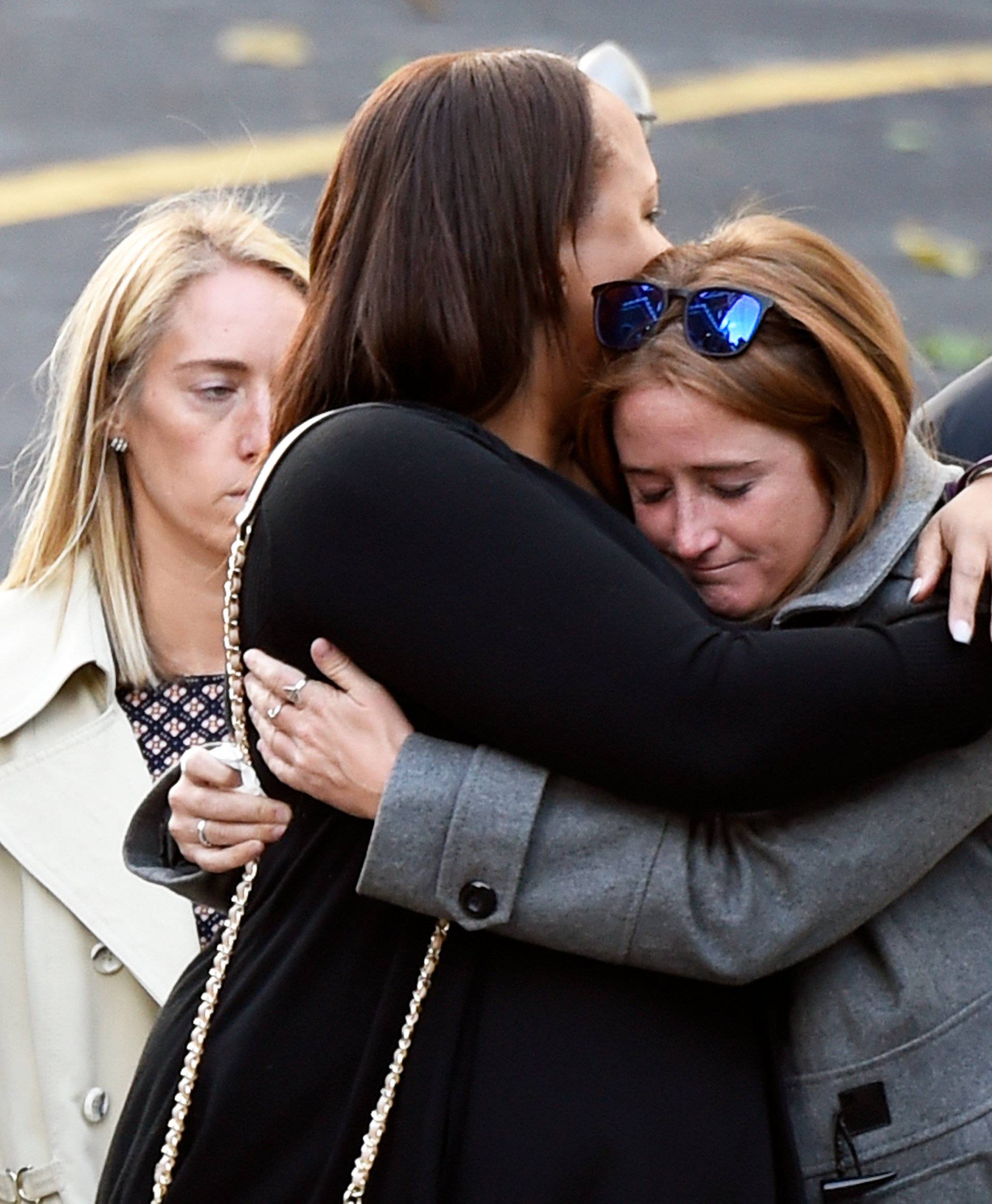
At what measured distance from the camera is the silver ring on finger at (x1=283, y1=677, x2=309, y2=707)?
2.12m

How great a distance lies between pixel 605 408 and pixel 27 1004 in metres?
1.38

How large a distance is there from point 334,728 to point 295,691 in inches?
2.8

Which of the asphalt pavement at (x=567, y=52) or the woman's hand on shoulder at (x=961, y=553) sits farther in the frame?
the asphalt pavement at (x=567, y=52)

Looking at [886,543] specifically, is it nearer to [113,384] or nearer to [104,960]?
[104,960]

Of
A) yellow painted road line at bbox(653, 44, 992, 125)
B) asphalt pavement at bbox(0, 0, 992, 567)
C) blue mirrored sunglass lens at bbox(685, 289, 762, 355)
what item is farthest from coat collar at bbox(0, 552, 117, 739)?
yellow painted road line at bbox(653, 44, 992, 125)

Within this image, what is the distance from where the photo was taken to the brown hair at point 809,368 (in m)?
2.24

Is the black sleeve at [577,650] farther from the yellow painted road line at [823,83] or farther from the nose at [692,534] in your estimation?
the yellow painted road line at [823,83]

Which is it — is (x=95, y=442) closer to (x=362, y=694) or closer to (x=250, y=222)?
(x=250, y=222)

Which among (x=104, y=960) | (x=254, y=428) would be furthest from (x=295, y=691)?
(x=254, y=428)

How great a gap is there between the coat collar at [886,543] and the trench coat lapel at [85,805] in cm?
129

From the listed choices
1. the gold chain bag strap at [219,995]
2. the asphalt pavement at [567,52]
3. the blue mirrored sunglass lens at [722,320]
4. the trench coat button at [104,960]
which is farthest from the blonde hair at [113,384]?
the asphalt pavement at [567,52]

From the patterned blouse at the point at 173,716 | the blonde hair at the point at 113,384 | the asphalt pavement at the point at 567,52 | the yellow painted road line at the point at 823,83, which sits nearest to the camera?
the patterned blouse at the point at 173,716

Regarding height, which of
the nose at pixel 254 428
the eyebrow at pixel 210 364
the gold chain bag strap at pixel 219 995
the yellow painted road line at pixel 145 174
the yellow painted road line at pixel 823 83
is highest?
the yellow painted road line at pixel 823 83

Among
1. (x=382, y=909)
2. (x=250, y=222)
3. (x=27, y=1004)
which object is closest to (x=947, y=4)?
(x=250, y=222)
